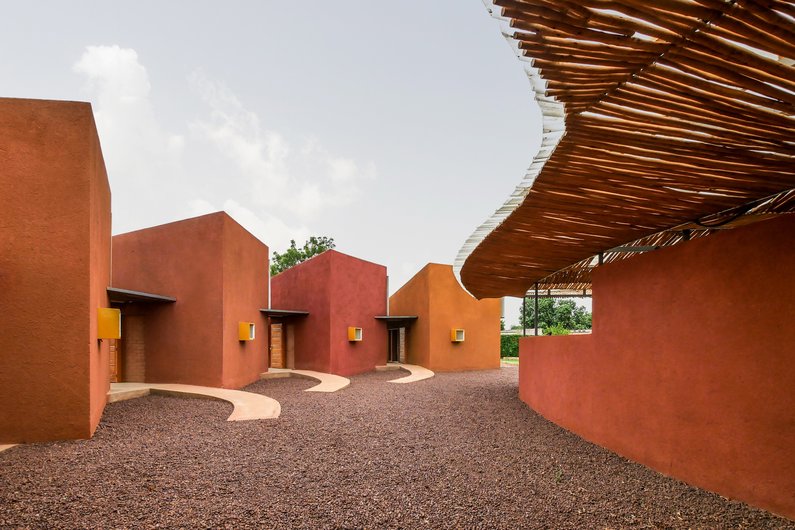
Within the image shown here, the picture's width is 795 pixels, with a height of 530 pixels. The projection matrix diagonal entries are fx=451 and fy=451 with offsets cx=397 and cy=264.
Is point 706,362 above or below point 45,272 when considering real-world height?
below

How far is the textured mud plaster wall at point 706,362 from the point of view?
293cm

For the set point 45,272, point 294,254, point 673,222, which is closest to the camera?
point 673,222

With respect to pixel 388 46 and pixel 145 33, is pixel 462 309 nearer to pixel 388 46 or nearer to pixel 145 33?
pixel 145 33

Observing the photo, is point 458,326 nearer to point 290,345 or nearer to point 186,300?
point 290,345

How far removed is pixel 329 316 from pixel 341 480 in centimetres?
892

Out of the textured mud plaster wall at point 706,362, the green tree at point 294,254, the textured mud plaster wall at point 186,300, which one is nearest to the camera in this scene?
the textured mud plaster wall at point 706,362

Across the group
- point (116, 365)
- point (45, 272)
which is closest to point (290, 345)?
point (116, 365)

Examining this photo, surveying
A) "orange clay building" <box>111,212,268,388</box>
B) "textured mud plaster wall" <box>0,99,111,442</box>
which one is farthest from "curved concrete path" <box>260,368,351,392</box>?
"textured mud plaster wall" <box>0,99,111,442</box>

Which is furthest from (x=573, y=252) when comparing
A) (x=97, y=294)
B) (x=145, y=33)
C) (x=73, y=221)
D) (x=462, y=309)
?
(x=145, y=33)

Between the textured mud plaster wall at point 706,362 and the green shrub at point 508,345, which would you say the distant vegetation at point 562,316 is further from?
the textured mud plaster wall at point 706,362

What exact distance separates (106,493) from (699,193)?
4817 mm

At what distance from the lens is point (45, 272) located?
5.02 m

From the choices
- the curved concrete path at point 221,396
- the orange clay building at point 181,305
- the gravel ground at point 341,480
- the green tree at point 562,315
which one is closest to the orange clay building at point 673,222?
the gravel ground at point 341,480

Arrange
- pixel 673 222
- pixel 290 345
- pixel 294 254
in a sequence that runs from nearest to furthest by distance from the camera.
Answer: pixel 673 222 < pixel 290 345 < pixel 294 254
